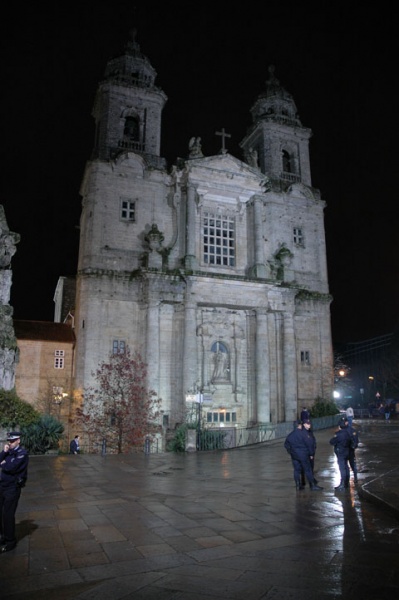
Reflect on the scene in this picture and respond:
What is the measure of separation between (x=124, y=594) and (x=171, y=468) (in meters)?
10.9

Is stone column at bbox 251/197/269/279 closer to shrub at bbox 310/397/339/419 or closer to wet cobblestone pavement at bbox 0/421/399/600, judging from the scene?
shrub at bbox 310/397/339/419

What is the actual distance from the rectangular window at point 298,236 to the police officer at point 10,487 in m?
34.8

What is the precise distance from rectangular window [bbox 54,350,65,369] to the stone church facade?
1300mm

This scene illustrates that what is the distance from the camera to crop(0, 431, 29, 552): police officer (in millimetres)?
6590

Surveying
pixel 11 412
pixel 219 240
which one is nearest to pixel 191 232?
pixel 219 240

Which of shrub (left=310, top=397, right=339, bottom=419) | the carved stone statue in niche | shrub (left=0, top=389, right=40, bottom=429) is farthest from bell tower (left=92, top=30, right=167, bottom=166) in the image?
shrub (left=310, top=397, right=339, bottom=419)

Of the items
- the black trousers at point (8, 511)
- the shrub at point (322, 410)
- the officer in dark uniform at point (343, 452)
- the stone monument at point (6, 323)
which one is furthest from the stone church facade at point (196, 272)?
the black trousers at point (8, 511)

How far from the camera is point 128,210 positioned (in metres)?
34.8

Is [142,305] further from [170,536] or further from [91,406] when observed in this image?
[170,536]

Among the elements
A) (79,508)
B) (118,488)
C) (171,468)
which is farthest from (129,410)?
(79,508)

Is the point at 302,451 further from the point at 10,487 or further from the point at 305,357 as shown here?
the point at 305,357

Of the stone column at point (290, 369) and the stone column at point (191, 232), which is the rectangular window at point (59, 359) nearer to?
the stone column at point (191, 232)

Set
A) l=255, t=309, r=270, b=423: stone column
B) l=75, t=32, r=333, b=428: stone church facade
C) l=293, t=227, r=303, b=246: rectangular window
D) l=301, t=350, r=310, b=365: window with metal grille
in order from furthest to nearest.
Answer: l=293, t=227, r=303, b=246: rectangular window → l=301, t=350, r=310, b=365: window with metal grille → l=255, t=309, r=270, b=423: stone column → l=75, t=32, r=333, b=428: stone church facade

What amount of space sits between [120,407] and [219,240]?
603 inches
